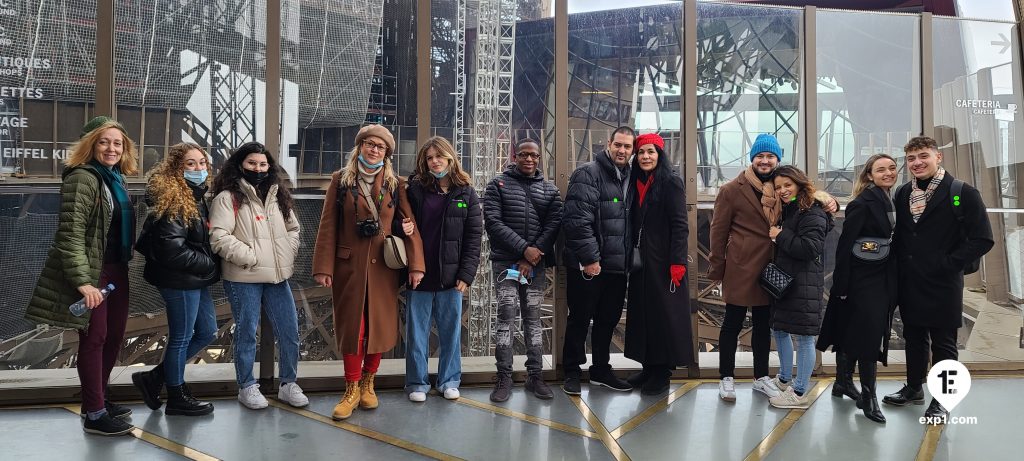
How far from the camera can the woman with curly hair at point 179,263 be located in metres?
3.18

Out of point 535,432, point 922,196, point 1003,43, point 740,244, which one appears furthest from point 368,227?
point 1003,43

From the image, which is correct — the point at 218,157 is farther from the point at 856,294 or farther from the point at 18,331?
the point at 856,294

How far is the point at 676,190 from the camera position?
3.82 metres

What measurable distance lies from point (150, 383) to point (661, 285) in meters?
2.79

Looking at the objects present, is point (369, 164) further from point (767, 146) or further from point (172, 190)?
point (767, 146)

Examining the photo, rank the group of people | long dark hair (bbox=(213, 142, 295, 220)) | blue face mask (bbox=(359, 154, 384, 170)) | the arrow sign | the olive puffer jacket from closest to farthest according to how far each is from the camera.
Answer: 1. the olive puffer jacket
2. the group of people
3. long dark hair (bbox=(213, 142, 295, 220))
4. blue face mask (bbox=(359, 154, 384, 170))
5. the arrow sign

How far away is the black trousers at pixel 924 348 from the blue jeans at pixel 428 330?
2.47m

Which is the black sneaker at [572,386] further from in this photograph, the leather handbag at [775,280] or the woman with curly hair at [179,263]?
the woman with curly hair at [179,263]

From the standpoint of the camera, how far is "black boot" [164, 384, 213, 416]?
3359 millimetres

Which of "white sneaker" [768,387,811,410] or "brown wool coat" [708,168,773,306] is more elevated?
"brown wool coat" [708,168,773,306]

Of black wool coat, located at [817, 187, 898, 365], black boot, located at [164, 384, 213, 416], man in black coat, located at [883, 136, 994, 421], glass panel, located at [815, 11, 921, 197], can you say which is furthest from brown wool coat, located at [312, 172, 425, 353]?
glass panel, located at [815, 11, 921, 197]

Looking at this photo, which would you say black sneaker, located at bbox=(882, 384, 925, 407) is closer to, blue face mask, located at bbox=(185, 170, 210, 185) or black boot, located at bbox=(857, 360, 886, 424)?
black boot, located at bbox=(857, 360, 886, 424)

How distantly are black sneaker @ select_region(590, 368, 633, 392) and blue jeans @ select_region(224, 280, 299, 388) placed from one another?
5.68ft

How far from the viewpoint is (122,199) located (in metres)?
3.13
